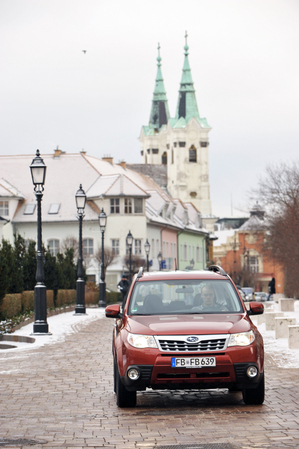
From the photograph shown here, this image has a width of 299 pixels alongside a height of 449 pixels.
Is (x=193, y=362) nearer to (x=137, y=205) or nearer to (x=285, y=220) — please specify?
(x=285, y=220)

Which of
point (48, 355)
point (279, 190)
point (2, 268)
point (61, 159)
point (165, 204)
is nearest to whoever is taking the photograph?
point (48, 355)

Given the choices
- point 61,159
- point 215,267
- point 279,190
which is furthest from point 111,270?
point 215,267

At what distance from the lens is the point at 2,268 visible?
20.2 meters

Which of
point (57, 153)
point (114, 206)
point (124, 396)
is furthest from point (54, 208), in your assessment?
point (124, 396)

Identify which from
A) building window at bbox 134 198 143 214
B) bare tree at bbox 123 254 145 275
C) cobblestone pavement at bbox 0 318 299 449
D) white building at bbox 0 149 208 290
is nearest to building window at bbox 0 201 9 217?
white building at bbox 0 149 208 290

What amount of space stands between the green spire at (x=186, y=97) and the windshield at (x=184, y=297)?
121559 millimetres

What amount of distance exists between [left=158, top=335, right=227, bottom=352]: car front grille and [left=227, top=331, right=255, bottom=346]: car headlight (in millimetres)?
88

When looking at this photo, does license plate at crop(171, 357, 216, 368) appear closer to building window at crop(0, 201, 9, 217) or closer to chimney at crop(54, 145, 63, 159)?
building window at crop(0, 201, 9, 217)

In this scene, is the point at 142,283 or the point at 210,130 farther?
the point at 210,130

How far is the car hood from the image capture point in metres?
8.99

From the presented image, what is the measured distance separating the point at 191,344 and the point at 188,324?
36cm

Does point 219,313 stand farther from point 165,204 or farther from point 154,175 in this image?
point 154,175

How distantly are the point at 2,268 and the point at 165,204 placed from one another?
61421 millimetres

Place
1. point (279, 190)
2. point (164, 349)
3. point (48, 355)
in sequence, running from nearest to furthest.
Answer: point (164, 349)
point (48, 355)
point (279, 190)
